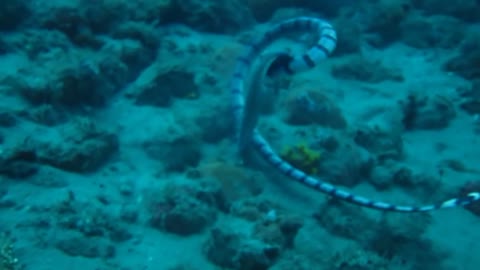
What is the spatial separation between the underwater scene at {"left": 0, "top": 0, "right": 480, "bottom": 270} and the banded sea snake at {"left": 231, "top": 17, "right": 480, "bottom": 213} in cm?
3

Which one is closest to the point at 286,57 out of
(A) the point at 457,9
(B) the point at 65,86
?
(B) the point at 65,86

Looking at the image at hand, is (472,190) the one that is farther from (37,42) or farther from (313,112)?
(37,42)

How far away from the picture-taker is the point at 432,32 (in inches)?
403

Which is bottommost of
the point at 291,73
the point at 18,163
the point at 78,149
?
the point at 78,149

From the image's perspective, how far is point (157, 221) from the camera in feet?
14.9

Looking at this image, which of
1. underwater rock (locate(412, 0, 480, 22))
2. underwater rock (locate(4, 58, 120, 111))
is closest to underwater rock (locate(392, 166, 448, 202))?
underwater rock (locate(4, 58, 120, 111))

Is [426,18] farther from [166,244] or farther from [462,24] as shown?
[166,244]

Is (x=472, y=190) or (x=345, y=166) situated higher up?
(x=345, y=166)

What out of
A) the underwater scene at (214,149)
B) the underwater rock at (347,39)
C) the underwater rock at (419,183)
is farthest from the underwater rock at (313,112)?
the underwater rock at (347,39)

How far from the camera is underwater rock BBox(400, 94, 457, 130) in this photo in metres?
7.26

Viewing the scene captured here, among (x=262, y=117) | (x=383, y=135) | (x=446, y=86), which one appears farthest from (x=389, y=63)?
(x=262, y=117)

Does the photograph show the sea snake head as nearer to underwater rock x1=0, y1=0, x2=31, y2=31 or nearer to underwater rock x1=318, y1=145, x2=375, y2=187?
underwater rock x1=318, y1=145, x2=375, y2=187

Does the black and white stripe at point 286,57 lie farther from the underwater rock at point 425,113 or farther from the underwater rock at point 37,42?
the underwater rock at point 37,42

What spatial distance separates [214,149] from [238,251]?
2267 mm
